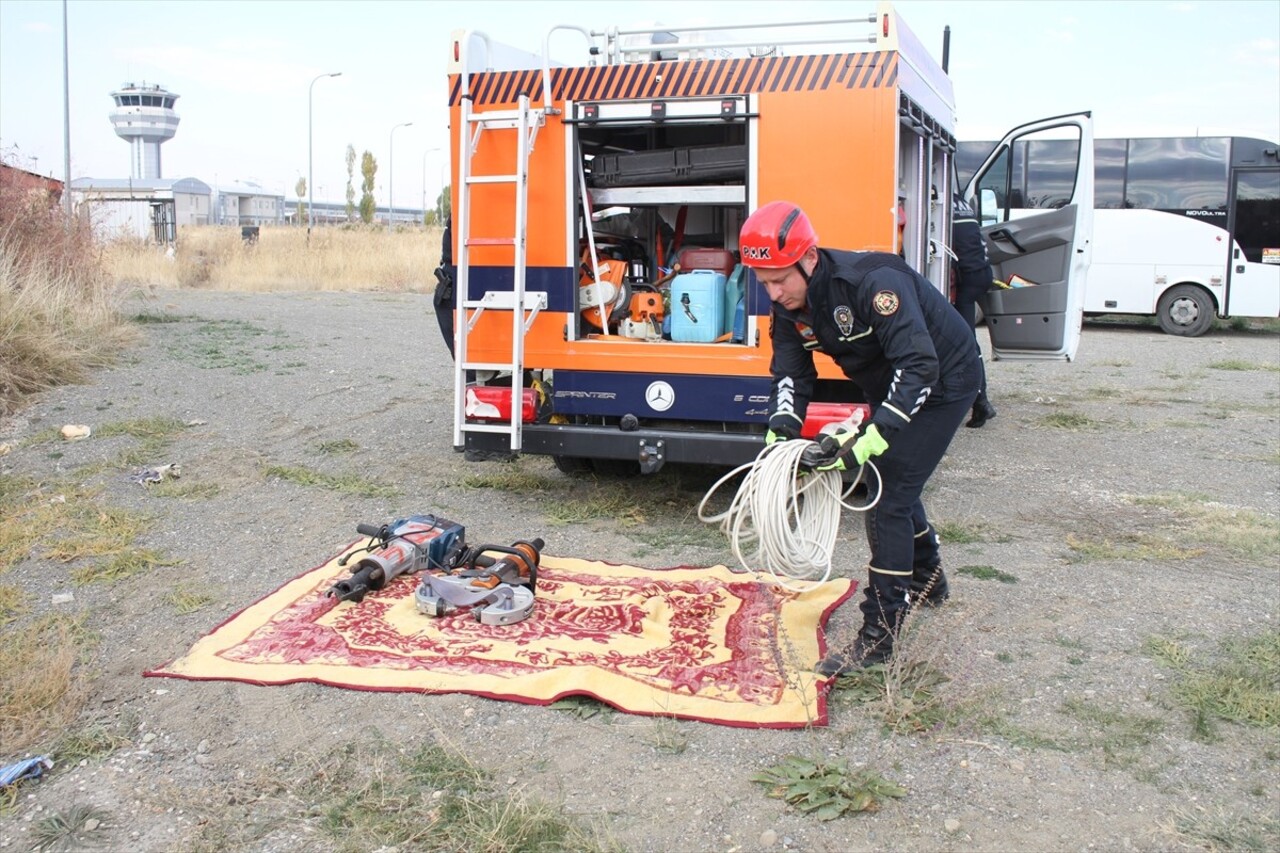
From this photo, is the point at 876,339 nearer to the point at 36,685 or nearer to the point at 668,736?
the point at 668,736

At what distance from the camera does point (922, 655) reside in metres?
4.38

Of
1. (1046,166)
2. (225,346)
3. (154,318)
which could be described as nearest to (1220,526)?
(225,346)

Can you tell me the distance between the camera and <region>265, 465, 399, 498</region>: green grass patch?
732 centimetres

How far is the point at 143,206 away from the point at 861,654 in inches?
1917

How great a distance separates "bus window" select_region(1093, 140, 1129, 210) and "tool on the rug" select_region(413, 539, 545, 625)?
16.1m

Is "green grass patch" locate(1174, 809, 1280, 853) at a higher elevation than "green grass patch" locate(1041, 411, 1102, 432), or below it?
below

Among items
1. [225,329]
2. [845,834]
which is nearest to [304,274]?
[225,329]

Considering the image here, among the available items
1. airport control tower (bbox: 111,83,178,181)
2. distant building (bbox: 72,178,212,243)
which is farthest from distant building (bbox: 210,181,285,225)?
airport control tower (bbox: 111,83,178,181)

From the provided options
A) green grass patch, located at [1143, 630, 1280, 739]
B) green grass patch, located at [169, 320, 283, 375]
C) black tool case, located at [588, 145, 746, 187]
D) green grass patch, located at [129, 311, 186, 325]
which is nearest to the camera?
green grass patch, located at [1143, 630, 1280, 739]

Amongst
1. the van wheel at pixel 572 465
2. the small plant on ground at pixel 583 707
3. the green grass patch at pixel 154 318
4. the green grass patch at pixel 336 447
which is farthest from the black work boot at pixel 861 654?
the green grass patch at pixel 154 318

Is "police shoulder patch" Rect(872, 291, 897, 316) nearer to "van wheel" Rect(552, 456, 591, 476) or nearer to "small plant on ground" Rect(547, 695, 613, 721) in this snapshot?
"small plant on ground" Rect(547, 695, 613, 721)

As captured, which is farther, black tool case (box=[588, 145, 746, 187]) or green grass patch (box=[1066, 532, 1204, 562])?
black tool case (box=[588, 145, 746, 187])

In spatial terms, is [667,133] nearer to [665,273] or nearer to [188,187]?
[665,273]

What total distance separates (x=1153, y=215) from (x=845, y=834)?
17411mm
